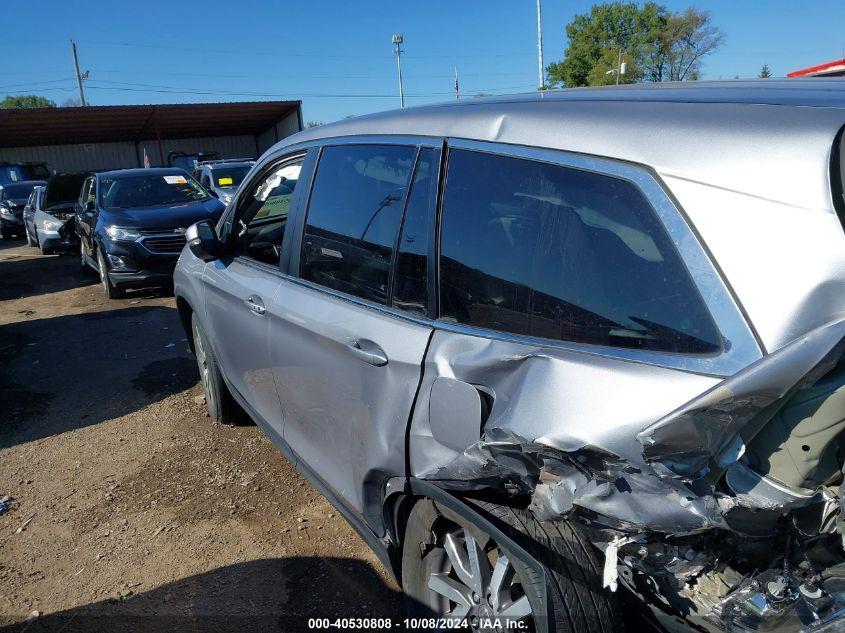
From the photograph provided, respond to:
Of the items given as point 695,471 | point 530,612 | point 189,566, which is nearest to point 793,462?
point 695,471

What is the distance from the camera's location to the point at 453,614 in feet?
7.24

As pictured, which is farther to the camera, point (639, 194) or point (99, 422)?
point (99, 422)

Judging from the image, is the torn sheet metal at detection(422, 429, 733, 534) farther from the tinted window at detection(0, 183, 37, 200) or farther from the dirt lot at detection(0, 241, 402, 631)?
the tinted window at detection(0, 183, 37, 200)

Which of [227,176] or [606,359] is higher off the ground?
[227,176]

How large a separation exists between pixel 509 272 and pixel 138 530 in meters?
2.76

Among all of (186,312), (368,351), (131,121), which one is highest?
(131,121)

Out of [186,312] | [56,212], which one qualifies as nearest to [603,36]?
[56,212]

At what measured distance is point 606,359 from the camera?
1.64 meters

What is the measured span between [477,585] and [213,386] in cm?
297

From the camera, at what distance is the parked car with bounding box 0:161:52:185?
22031 millimetres

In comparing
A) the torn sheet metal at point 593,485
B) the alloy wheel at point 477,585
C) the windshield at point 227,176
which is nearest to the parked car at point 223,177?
the windshield at point 227,176

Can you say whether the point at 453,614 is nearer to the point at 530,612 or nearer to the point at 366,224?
the point at 530,612

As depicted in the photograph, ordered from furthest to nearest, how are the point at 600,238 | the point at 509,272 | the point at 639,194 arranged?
the point at 509,272, the point at 600,238, the point at 639,194

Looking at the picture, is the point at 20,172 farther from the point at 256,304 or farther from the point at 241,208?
the point at 256,304
